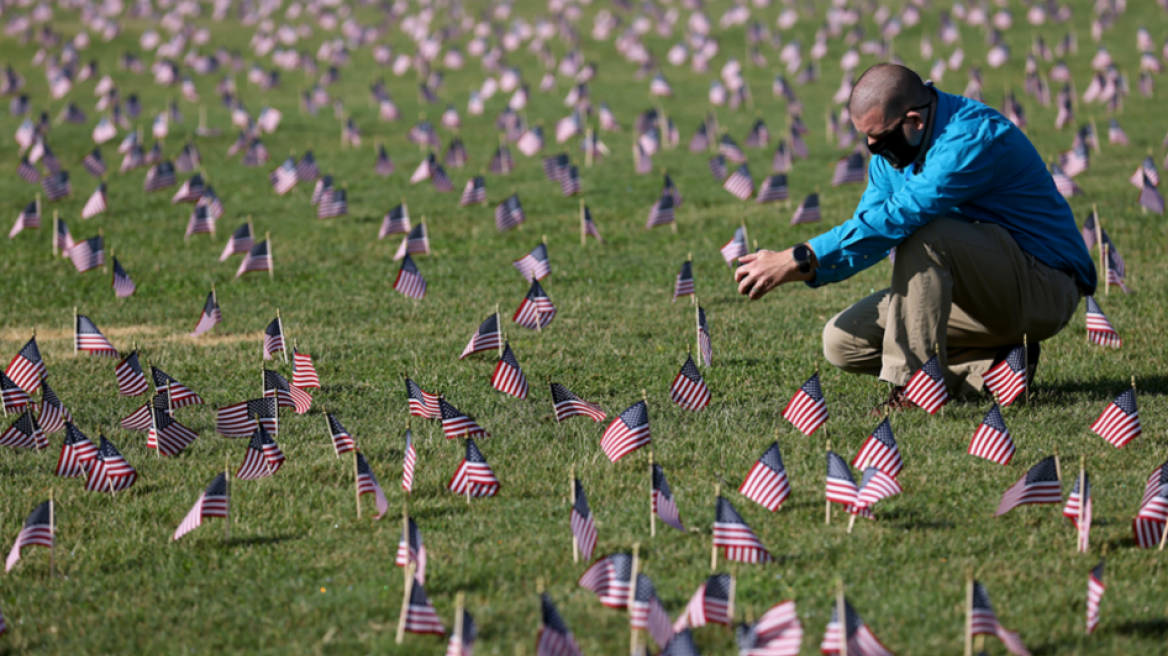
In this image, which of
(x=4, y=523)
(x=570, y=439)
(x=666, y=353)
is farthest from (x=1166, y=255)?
(x=4, y=523)

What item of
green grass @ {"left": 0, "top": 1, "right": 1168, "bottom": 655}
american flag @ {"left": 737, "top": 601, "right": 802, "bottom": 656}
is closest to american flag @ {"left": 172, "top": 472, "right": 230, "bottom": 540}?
green grass @ {"left": 0, "top": 1, "right": 1168, "bottom": 655}

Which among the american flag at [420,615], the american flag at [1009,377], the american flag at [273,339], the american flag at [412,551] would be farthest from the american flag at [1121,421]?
the american flag at [273,339]

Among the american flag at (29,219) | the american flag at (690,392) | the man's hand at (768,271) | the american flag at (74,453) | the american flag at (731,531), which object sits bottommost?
the american flag at (731,531)

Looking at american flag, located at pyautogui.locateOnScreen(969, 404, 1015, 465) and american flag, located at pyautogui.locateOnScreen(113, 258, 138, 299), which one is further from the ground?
american flag, located at pyautogui.locateOnScreen(113, 258, 138, 299)

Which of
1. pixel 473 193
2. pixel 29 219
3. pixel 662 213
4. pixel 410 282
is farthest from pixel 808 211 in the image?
pixel 29 219

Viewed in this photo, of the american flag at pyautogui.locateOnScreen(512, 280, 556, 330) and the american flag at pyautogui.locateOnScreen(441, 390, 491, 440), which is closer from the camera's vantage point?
the american flag at pyautogui.locateOnScreen(441, 390, 491, 440)

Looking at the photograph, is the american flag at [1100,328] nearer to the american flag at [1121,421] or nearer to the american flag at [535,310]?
the american flag at [1121,421]

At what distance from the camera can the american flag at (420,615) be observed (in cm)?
401

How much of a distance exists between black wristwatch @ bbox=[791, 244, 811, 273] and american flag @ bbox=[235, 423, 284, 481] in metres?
2.53

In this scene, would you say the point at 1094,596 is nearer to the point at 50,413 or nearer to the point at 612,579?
the point at 612,579

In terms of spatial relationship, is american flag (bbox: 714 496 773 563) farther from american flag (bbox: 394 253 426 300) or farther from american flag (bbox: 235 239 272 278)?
american flag (bbox: 235 239 272 278)

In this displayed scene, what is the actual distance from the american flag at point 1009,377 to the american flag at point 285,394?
3629 millimetres

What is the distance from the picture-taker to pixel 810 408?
241 inches

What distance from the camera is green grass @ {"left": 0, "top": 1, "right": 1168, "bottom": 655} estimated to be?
4.41 meters
